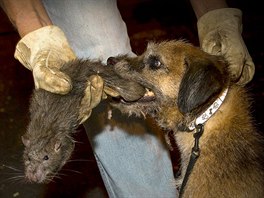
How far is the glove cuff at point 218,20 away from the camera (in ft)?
8.36

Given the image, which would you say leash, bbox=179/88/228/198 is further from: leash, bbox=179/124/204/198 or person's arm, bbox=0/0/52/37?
person's arm, bbox=0/0/52/37

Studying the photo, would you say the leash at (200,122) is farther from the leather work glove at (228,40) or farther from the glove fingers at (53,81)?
the glove fingers at (53,81)

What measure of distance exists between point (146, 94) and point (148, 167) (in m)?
0.70

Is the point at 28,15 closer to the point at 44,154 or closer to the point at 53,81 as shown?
the point at 53,81

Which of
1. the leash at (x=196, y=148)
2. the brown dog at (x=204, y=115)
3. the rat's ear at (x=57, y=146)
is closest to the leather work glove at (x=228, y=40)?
the brown dog at (x=204, y=115)

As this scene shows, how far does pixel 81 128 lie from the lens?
428 cm

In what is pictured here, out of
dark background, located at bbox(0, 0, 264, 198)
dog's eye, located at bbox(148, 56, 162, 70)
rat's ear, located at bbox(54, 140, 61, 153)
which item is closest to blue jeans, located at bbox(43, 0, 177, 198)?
dog's eye, located at bbox(148, 56, 162, 70)

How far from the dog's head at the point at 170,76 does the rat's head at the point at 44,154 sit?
1.49ft

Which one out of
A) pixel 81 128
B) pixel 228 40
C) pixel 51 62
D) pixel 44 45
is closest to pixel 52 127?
pixel 51 62

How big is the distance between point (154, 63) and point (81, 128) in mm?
2083

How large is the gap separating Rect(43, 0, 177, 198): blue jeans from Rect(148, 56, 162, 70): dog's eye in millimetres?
322

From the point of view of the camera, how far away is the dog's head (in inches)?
83.9

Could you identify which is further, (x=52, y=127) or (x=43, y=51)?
(x=43, y=51)

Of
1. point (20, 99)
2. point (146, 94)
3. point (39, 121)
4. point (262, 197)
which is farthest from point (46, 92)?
point (20, 99)
